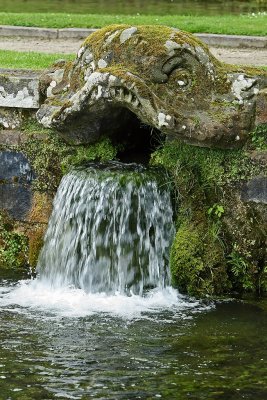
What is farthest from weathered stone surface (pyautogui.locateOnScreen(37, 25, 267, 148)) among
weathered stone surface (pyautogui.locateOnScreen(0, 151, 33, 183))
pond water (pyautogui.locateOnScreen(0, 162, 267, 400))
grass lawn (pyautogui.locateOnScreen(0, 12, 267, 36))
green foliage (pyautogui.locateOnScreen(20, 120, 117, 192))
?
grass lawn (pyautogui.locateOnScreen(0, 12, 267, 36))

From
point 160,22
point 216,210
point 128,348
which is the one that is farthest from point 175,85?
point 160,22

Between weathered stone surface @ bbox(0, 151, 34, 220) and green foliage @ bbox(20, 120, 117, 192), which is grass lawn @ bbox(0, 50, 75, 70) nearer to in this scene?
green foliage @ bbox(20, 120, 117, 192)

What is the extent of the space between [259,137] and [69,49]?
199 inches

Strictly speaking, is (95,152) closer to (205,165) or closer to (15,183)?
(15,183)

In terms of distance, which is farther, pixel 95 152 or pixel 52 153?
pixel 52 153

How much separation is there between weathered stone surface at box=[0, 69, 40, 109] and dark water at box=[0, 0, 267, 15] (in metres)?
12.1

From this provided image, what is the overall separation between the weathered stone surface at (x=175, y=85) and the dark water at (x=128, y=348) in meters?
1.30

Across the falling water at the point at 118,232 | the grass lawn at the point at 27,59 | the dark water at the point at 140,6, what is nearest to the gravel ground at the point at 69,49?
the grass lawn at the point at 27,59

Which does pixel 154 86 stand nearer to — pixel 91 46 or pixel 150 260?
pixel 91 46

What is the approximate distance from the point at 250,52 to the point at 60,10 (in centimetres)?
967

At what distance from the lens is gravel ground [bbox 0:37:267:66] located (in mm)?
12109

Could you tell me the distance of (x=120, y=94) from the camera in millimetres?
8531

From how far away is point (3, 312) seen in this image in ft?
27.2

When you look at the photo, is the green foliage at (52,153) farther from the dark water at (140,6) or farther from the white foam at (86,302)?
the dark water at (140,6)
